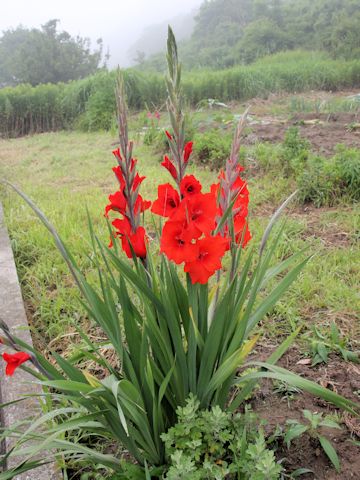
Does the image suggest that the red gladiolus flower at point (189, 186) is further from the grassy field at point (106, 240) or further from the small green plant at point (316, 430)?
the small green plant at point (316, 430)

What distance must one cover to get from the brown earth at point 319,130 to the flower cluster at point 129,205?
3.89m

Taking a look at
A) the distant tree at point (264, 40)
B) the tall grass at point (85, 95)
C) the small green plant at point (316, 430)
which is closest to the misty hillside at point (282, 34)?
the distant tree at point (264, 40)

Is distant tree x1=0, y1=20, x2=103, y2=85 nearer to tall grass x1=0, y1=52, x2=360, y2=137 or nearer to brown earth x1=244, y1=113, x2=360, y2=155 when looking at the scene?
tall grass x1=0, y1=52, x2=360, y2=137

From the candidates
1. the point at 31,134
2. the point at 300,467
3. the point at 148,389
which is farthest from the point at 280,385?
the point at 31,134

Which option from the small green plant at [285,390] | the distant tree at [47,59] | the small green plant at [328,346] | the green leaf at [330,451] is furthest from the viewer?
the distant tree at [47,59]

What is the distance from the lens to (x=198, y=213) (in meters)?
1.05

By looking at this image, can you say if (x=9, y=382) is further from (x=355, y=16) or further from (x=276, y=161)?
(x=355, y=16)

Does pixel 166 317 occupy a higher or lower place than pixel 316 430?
higher

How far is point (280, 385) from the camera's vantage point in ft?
5.68

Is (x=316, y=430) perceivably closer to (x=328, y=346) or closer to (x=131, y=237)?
(x=328, y=346)

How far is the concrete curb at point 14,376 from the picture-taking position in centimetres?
140

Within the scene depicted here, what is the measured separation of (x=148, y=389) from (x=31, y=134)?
1010 cm

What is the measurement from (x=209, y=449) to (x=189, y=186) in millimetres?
723

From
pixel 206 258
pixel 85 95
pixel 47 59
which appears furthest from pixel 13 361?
pixel 47 59
